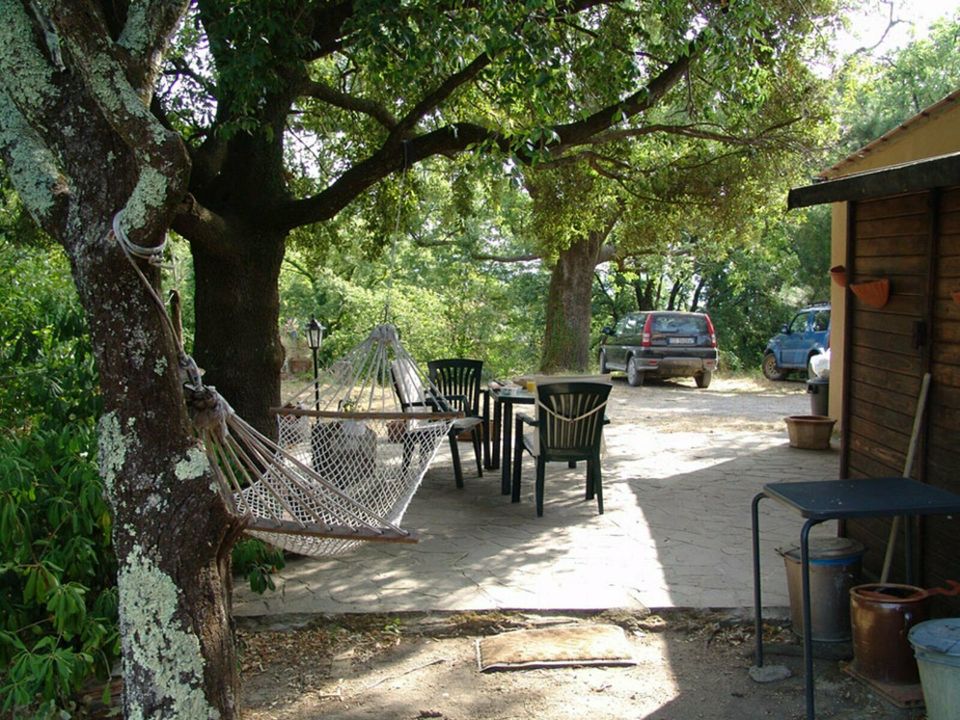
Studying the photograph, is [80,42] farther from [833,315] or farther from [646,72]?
[833,315]

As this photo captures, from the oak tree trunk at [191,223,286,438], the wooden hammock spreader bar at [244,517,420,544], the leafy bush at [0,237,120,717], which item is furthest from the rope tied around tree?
the oak tree trunk at [191,223,286,438]

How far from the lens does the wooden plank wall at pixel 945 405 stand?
11.8 feet

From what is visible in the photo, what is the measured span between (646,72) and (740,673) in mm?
5481

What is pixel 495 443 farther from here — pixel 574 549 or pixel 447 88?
pixel 447 88

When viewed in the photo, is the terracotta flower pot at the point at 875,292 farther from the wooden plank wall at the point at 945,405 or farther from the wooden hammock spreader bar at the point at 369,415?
the wooden hammock spreader bar at the point at 369,415

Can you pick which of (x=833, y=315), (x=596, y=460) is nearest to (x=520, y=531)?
(x=596, y=460)

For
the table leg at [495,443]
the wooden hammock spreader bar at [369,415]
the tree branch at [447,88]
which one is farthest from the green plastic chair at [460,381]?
the wooden hammock spreader bar at [369,415]

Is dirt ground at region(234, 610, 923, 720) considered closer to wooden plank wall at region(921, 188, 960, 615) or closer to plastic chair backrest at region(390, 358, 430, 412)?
wooden plank wall at region(921, 188, 960, 615)

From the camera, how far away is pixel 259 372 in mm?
5047

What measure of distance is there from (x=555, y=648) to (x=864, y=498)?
1.44 metres

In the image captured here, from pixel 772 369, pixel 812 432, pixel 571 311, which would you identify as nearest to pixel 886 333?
pixel 812 432

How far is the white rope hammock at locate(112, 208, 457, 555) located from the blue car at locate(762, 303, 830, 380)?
10708mm

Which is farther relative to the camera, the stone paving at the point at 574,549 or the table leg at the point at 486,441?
the table leg at the point at 486,441

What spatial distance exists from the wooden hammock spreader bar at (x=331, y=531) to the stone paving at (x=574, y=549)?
1065 millimetres
